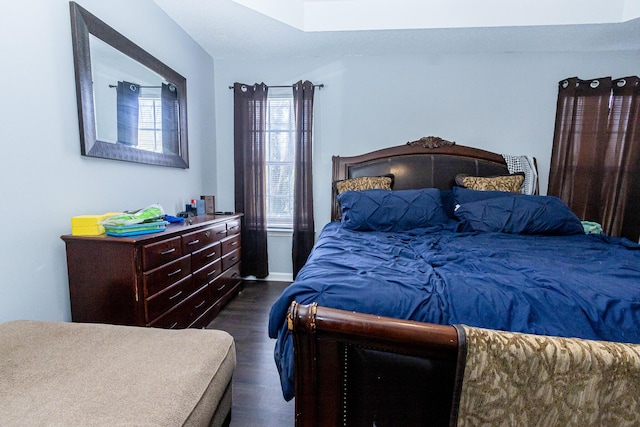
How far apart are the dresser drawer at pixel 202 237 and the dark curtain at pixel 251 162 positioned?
627 mm

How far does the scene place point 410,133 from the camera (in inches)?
118

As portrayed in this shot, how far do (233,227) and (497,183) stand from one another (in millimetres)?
2505

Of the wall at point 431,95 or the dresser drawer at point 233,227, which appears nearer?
the dresser drawer at point 233,227

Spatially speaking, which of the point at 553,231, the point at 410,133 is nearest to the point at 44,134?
the point at 410,133

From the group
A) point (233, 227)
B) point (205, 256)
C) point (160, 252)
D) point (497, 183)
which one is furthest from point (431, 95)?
point (160, 252)

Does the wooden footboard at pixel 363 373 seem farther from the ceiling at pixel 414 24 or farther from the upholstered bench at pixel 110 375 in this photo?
the ceiling at pixel 414 24

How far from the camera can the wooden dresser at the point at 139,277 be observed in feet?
4.75

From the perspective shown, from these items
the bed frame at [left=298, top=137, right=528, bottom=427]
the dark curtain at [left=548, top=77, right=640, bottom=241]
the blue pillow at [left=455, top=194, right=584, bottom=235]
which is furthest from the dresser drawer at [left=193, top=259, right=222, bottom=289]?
the dark curtain at [left=548, top=77, right=640, bottom=241]

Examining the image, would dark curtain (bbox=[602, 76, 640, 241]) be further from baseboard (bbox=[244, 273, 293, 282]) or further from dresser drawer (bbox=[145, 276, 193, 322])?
dresser drawer (bbox=[145, 276, 193, 322])

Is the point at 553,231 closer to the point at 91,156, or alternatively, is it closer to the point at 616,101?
the point at 616,101

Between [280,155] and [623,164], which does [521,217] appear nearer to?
[623,164]

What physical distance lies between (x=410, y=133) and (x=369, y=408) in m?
2.75

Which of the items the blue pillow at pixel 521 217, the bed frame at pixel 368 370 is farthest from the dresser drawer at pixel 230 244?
the blue pillow at pixel 521 217

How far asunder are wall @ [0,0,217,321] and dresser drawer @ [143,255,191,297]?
438mm
